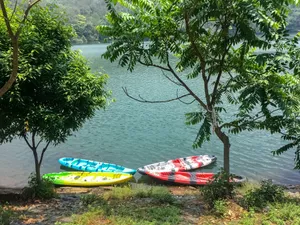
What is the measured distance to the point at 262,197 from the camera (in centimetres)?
683

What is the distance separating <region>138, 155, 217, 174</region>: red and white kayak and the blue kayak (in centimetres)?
83

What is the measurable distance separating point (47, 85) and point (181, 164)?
8.50 meters

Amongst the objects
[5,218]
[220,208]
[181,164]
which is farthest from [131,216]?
[181,164]

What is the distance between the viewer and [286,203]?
654 cm

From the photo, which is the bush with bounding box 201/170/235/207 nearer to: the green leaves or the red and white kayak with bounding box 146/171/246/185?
the green leaves

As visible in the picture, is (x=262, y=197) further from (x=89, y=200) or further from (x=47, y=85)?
(x=47, y=85)

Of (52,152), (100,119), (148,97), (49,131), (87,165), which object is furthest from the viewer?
(148,97)

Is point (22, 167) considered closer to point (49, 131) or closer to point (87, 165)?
point (87, 165)

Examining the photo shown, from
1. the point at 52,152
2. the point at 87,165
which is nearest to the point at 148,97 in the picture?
the point at 52,152

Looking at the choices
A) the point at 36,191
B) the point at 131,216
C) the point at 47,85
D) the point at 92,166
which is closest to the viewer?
the point at 131,216

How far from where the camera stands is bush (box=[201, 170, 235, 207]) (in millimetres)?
6875

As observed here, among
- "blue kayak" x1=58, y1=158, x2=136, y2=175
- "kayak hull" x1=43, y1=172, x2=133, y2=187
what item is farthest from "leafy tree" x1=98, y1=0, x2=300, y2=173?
"blue kayak" x1=58, y1=158, x2=136, y2=175

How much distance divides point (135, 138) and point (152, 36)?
43.7 feet

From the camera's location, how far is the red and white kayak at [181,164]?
14476mm
